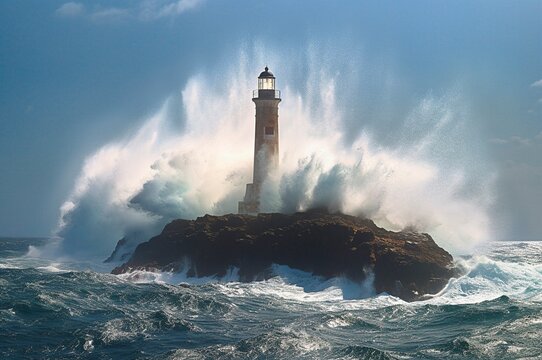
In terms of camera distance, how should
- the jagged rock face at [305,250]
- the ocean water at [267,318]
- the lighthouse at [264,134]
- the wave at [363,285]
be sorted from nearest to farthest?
the ocean water at [267,318] → the wave at [363,285] → the jagged rock face at [305,250] → the lighthouse at [264,134]

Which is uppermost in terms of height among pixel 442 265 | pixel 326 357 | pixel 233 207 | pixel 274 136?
pixel 274 136

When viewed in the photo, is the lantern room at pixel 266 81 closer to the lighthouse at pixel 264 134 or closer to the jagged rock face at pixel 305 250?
the lighthouse at pixel 264 134

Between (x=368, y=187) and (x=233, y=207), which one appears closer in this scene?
(x=368, y=187)

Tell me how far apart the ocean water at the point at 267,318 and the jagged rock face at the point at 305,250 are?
57 cm

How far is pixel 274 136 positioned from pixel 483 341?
2043 centimetres

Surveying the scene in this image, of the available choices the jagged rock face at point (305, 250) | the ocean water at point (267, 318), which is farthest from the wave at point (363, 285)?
the jagged rock face at point (305, 250)

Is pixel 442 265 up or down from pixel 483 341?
up

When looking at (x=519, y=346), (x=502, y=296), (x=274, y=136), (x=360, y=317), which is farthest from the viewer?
(x=274, y=136)

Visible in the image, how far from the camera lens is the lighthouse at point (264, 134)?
36.7 metres

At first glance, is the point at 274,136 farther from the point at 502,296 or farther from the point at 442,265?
the point at 502,296

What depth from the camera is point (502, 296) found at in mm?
23906

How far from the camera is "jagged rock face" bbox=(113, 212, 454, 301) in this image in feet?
86.8

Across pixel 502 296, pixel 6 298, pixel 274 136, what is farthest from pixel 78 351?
pixel 274 136

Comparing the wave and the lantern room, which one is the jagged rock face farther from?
the lantern room
